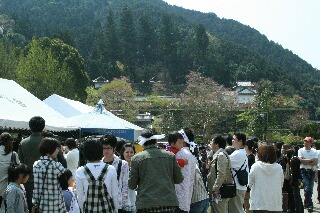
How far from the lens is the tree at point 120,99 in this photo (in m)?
60.8

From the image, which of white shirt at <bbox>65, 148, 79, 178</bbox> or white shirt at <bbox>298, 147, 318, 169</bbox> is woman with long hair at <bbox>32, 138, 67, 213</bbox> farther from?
white shirt at <bbox>298, 147, 318, 169</bbox>

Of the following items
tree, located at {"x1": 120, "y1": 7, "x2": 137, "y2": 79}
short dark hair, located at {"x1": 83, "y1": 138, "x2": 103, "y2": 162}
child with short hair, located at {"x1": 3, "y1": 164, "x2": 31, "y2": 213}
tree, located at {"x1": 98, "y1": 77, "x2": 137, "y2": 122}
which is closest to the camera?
short dark hair, located at {"x1": 83, "y1": 138, "x2": 103, "y2": 162}

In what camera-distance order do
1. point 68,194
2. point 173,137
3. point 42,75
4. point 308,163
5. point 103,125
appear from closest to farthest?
point 68,194, point 173,137, point 308,163, point 103,125, point 42,75

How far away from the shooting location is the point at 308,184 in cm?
1348

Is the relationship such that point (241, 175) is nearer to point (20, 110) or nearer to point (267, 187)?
point (267, 187)

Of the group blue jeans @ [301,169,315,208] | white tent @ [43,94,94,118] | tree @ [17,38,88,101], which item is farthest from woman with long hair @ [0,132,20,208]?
tree @ [17,38,88,101]

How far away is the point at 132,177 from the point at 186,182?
131 cm

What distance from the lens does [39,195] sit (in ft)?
20.1

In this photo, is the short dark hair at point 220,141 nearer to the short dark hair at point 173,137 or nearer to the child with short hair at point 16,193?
the short dark hair at point 173,137

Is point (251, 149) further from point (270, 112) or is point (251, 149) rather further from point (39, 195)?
point (270, 112)

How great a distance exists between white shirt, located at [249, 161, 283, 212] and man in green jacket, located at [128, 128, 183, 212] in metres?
1.59

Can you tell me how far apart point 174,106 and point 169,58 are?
6534 cm

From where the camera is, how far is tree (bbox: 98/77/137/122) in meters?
60.8

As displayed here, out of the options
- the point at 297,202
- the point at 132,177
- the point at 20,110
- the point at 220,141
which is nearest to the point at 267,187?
the point at 220,141
